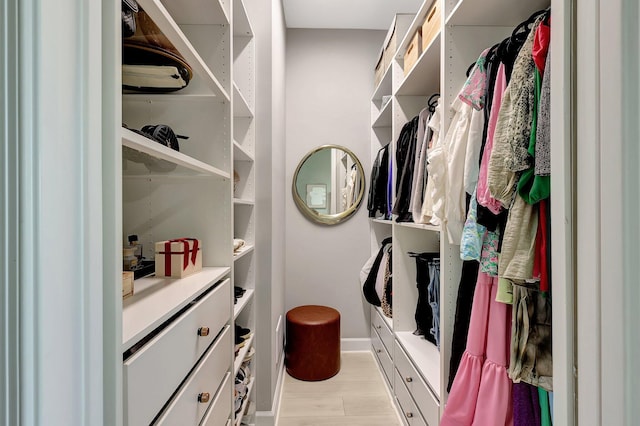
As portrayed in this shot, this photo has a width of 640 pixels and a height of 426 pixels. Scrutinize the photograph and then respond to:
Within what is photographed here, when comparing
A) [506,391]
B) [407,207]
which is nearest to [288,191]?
[407,207]

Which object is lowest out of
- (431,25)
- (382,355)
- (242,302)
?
(382,355)

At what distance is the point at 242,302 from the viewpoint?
4.99 ft

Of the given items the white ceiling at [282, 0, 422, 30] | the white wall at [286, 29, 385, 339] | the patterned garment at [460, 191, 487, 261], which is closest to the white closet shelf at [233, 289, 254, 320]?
the patterned garment at [460, 191, 487, 261]

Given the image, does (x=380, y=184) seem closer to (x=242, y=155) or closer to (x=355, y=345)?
(x=242, y=155)

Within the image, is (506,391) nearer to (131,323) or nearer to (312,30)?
(131,323)

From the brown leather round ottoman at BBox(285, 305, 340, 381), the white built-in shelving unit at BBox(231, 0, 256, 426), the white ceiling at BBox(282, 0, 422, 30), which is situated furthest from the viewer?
the white ceiling at BBox(282, 0, 422, 30)

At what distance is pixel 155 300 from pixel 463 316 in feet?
3.42

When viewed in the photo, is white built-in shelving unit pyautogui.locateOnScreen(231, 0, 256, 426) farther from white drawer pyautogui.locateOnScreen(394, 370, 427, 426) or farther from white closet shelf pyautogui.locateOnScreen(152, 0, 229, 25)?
white drawer pyautogui.locateOnScreen(394, 370, 427, 426)

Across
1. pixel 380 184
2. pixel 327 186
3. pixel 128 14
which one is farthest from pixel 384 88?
pixel 128 14

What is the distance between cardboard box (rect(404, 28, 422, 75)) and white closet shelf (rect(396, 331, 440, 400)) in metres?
1.51

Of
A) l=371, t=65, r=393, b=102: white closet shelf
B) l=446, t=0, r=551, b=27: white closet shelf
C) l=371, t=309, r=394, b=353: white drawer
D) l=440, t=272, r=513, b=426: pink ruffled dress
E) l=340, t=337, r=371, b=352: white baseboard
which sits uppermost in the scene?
l=371, t=65, r=393, b=102: white closet shelf

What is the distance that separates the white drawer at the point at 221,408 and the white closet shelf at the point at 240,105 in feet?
3.90

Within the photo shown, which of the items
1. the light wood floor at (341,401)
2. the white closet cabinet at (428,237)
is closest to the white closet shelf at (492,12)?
the white closet cabinet at (428,237)

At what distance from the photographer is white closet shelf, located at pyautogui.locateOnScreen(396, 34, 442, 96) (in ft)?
4.80
